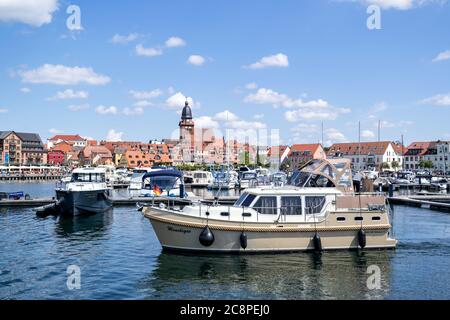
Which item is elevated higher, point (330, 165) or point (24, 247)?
point (330, 165)

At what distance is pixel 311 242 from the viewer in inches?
934

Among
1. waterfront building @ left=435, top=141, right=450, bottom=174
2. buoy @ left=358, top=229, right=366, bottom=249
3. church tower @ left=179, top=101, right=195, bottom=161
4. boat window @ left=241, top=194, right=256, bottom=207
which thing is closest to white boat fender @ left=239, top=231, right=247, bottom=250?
boat window @ left=241, top=194, right=256, bottom=207

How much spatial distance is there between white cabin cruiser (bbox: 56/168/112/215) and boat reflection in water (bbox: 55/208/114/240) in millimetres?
739

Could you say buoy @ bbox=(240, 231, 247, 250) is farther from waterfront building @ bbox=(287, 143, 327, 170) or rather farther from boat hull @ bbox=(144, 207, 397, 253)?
waterfront building @ bbox=(287, 143, 327, 170)

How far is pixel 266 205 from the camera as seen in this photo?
2417cm

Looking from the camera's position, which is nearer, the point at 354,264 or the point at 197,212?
the point at 354,264

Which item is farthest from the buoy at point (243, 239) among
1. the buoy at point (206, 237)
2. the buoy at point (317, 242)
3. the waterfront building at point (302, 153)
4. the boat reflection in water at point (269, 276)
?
the waterfront building at point (302, 153)

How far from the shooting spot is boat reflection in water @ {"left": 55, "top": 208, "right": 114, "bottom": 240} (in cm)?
3145

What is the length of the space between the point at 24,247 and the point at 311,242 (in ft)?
52.9
